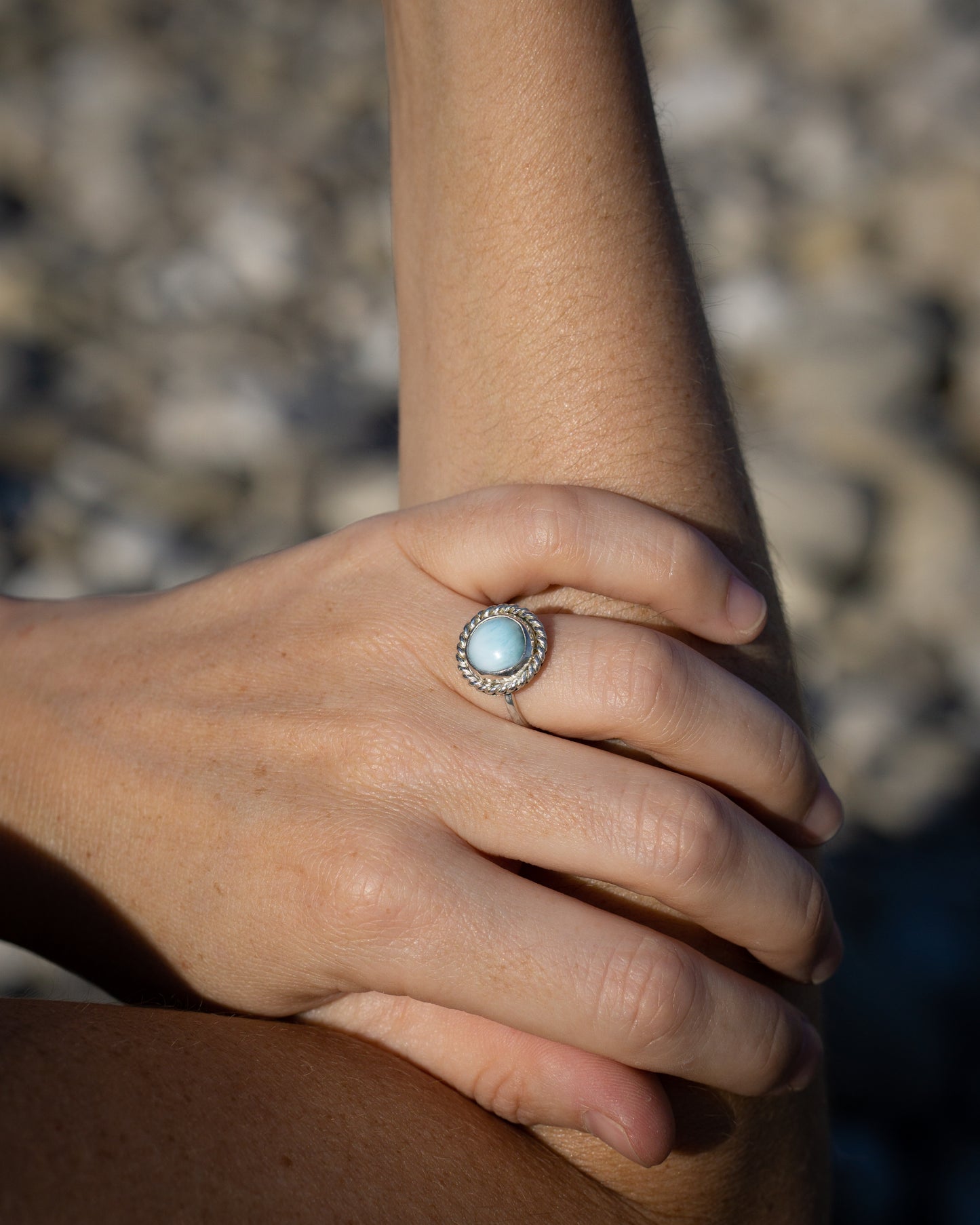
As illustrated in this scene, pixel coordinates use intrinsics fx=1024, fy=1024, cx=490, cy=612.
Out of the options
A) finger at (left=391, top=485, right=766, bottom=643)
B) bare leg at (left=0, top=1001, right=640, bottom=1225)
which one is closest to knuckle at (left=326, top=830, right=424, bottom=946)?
bare leg at (left=0, top=1001, right=640, bottom=1225)

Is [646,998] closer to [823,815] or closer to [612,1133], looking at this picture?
[612,1133]

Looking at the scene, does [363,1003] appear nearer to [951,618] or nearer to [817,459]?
[951,618]

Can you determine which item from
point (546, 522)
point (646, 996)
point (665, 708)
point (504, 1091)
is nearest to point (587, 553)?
point (546, 522)

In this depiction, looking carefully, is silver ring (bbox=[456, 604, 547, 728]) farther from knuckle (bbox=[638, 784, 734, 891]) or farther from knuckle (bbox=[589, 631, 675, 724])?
knuckle (bbox=[638, 784, 734, 891])

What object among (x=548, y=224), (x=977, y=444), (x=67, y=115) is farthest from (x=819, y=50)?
(x=548, y=224)

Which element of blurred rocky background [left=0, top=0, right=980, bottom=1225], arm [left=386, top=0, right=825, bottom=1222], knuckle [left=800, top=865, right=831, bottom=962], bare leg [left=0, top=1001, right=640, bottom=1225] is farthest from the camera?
blurred rocky background [left=0, top=0, right=980, bottom=1225]

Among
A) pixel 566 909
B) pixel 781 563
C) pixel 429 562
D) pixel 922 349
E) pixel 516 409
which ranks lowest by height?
pixel 566 909
